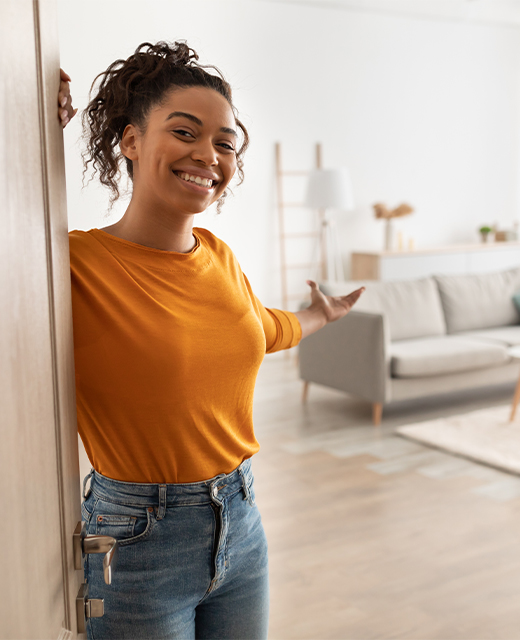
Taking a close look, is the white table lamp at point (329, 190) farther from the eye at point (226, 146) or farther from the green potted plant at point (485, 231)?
the eye at point (226, 146)

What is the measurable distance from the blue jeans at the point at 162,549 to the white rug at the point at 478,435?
9.34 ft

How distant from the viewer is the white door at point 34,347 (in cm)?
63

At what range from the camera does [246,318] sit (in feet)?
3.72

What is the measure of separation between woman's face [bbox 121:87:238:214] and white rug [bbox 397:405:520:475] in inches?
118

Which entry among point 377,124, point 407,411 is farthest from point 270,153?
point 407,411

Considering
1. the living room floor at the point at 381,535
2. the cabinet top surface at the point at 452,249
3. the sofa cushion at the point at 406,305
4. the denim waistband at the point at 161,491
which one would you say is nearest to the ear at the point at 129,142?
the denim waistband at the point at 161,491

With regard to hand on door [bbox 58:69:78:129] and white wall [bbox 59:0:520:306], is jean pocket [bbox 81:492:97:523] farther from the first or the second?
white wall [bbox 59:0:520:306]

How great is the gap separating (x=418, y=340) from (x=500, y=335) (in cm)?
69

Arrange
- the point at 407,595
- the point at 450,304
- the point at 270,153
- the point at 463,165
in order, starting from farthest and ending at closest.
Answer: the point at 463,165, the point at 270,153, the point at 450,304, the point at 407,595

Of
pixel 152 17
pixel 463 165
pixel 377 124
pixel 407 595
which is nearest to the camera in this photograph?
pixel 152 17

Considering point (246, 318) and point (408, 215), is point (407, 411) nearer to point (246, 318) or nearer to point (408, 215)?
point (408, 215)

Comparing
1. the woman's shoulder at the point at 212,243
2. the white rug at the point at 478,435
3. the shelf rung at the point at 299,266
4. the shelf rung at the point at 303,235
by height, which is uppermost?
the woman's shoulder at the point at 212,243

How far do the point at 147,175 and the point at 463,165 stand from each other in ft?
24.0

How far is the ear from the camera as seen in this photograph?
1.10 metres
